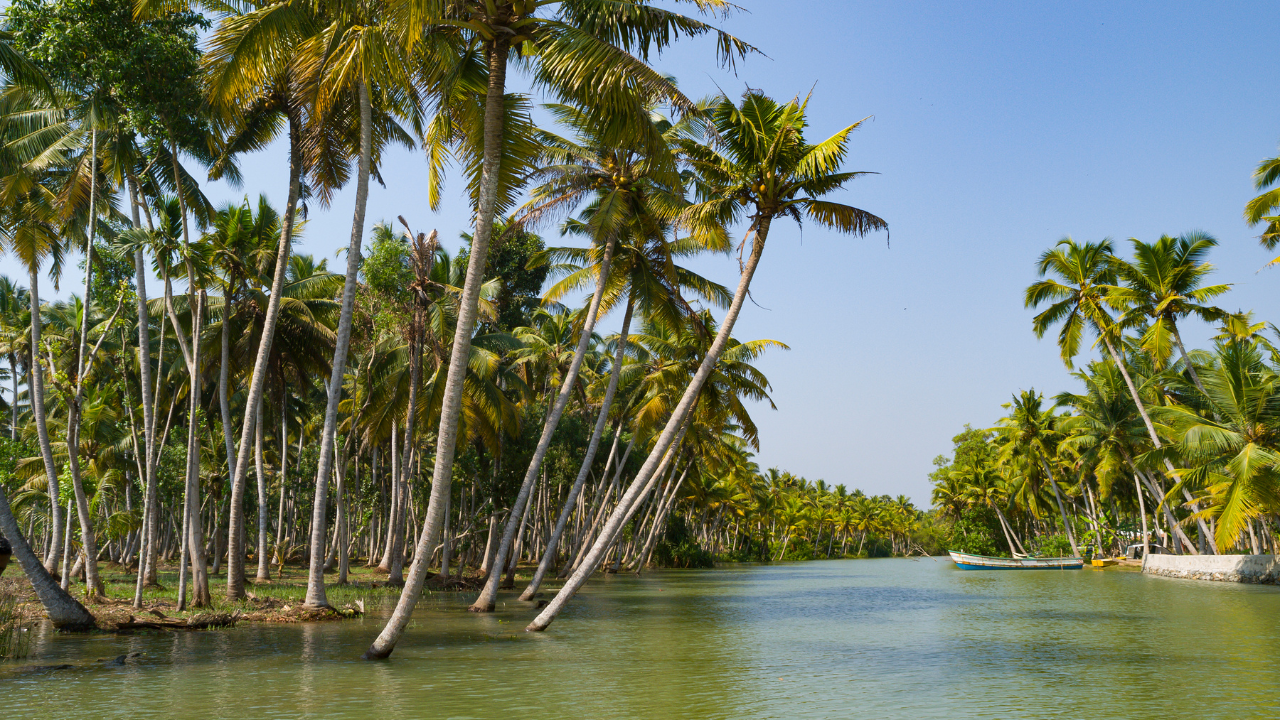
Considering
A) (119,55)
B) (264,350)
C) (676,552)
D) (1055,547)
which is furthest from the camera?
(1055,547)

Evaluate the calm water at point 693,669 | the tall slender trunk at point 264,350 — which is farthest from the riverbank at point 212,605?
the tall slender trunk at point 264,350

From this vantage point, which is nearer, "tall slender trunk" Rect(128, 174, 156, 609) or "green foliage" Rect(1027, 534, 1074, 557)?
"tall slender trunk" Rect(128, 174, 156, 609)

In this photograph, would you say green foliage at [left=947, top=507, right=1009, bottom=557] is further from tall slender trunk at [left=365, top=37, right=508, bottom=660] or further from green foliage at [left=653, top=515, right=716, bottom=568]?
tall slender trunk at [left=365, top=37, right=508, bottom=660]

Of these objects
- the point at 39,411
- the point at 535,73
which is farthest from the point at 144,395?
the point at 535,73

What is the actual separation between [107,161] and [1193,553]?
1800 inches

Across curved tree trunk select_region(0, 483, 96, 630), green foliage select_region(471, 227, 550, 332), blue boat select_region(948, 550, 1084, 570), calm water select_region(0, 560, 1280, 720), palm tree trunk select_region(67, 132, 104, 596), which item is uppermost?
green foliage select_region(471, 227, 550, 332)

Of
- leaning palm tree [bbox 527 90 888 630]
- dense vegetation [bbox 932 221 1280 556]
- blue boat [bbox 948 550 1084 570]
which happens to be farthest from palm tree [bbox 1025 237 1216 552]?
leaning palm tree [bbox 527 90 888 630]

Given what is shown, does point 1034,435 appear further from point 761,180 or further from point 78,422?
point 78,422

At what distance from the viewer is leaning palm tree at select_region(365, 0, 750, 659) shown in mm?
11555

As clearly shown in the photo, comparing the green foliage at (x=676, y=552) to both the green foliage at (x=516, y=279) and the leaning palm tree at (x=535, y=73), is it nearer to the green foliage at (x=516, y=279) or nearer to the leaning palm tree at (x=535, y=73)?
the green foliage at (x=516, y=279)

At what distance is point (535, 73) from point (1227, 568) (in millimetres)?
34909

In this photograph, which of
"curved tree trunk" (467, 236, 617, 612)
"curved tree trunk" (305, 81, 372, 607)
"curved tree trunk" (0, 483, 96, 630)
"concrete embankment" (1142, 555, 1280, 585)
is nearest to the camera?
"curved tree trunk" (0, 483, 96, 630)

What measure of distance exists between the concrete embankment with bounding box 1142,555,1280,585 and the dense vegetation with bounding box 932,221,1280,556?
1.22 m

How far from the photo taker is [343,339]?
1661 cm
